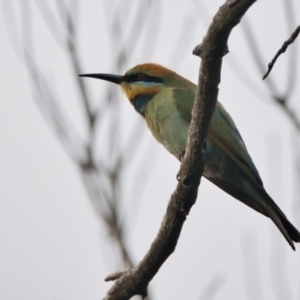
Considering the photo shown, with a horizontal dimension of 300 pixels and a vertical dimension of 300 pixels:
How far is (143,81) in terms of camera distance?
4.55m

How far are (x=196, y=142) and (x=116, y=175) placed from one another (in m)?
2.00

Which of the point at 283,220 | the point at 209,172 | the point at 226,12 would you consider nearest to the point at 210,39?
the point at 226,12

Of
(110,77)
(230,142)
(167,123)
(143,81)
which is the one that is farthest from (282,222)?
(110,77)

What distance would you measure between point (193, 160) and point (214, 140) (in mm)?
1250

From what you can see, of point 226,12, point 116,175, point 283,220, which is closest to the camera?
point 226,12

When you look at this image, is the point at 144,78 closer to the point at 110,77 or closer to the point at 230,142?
the point at 110,77

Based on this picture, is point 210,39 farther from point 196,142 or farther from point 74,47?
point 74,47

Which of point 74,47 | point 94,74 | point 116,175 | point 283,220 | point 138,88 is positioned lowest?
point 283,220

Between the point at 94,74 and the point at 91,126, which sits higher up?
the point at 94,74

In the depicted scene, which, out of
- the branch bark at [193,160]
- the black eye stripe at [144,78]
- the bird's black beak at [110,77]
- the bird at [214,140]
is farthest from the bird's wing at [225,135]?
the branch bark at [193,160]

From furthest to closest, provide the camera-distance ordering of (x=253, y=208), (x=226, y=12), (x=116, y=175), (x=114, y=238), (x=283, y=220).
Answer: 1. (x=116, y=175)
2. (x=114, y=238)
3. (x=253, y=208)
4. (x=283, y=220)
5. (x=226, y=12)

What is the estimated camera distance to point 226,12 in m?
2.23

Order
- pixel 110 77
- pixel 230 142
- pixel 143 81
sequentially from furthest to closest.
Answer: pixel 110 77
pixel 143 81
pixel 230 142

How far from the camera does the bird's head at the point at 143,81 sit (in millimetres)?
4422
